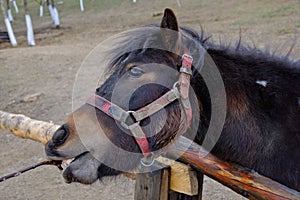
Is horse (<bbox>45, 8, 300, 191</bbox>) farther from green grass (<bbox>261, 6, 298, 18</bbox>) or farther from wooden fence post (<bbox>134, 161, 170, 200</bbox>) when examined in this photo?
green grass (<bbox>261, 6, 298, 18</bbox>)

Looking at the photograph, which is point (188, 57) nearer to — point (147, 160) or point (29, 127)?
point (147, 160)

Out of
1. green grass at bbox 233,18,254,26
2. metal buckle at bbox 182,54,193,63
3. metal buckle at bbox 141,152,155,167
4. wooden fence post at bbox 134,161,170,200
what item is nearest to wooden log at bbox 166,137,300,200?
metal buckle at bbox 141,152,155,167

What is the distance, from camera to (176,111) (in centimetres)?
200

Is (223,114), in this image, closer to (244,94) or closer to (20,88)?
(244,94)

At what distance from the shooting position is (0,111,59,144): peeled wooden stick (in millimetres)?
3255

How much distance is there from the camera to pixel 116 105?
6.56 feet

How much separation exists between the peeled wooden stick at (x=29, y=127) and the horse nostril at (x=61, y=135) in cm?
116

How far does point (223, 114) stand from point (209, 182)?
2.48 m

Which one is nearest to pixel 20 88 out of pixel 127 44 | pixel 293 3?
pixel 127 44

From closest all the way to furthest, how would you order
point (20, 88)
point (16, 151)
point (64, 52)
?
point (16, 151), point (20, 88), point (64, 52)

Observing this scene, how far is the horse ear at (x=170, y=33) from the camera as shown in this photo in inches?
77.0

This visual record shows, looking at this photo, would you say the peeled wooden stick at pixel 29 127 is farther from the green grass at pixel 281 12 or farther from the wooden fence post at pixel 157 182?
the green grass at pixel 281 12

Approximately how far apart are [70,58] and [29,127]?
8.06 m

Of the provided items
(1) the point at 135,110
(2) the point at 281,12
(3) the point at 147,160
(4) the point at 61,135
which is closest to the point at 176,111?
(1) the point at 135,110
